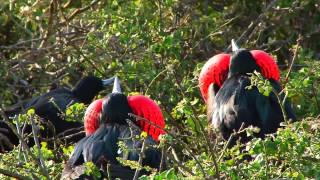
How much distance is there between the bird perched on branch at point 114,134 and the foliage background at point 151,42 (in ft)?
0.54

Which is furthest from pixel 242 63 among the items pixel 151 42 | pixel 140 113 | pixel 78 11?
pixel 78 11

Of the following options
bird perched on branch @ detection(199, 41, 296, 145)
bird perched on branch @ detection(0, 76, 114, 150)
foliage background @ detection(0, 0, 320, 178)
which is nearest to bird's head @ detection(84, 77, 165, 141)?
foliage background @ detection(0, 0, 320, 178)

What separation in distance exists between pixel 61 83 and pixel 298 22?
56.7 inches

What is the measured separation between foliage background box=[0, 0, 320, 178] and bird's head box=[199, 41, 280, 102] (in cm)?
7

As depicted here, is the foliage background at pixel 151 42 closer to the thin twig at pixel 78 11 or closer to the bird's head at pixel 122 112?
the thin twig at pixel 78 11

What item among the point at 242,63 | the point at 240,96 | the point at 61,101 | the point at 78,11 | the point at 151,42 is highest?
the point at 78,11

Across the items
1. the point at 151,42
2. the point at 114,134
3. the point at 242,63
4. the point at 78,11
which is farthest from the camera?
the point at 78,11

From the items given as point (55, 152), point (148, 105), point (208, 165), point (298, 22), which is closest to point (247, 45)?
point (298, 22)

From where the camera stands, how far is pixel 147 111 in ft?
14.9

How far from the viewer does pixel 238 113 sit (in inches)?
190

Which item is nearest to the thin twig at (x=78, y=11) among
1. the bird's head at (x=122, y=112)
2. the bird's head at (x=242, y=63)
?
the bird's head at (x=242, y=63)

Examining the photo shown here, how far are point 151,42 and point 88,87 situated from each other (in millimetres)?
771

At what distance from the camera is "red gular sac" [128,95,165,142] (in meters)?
4.53

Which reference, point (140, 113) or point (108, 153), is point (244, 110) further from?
point (108, 153)
